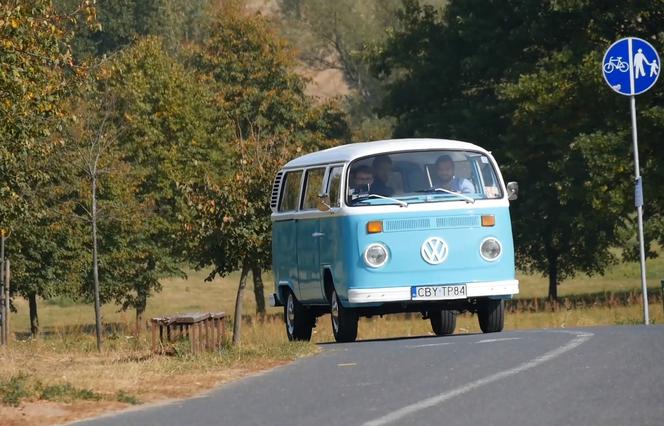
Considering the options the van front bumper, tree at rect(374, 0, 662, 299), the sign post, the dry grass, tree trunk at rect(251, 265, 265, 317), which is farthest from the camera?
tree trunk at rect(251, 265, 265, 317)

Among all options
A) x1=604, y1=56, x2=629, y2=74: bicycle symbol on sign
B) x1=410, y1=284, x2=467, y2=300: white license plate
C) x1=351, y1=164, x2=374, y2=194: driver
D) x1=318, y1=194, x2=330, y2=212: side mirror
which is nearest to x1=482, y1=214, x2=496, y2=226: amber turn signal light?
x1=410, y1=284, x2=467, y2=300: white license plate

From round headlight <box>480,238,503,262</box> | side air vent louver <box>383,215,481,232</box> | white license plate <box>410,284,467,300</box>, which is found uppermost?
side air vent louver <box>383,215,481,232</box>

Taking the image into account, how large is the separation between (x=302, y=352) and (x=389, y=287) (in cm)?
214

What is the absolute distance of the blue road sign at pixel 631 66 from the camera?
24703mm

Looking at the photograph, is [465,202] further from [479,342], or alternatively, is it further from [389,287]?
[479,342]

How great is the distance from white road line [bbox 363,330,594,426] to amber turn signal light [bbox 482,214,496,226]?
3818 millimetres

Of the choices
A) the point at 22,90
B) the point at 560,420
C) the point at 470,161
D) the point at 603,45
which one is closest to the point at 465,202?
the point at 470,161

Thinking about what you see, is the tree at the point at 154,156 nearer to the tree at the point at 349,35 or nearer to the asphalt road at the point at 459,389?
the tree at the point at 349,35

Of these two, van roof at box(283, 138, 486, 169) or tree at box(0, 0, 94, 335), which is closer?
van roof at box(283, 138, 486, 169)

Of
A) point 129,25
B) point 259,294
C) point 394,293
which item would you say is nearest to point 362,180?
point 394,293

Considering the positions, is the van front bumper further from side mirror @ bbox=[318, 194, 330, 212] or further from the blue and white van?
side mirror @ bbox=[318, 194, 330, 212]

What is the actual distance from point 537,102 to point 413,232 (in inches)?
881

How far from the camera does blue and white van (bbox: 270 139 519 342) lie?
19359 millimetres

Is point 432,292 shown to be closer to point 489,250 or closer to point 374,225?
point 489,250
